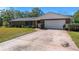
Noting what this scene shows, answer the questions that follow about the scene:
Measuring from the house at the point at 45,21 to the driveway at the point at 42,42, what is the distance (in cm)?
16

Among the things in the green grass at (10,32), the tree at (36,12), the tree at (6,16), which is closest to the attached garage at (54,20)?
the tree at (36,12)

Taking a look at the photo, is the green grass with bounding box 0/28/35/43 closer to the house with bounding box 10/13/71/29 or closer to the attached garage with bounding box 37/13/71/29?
the house with bounding box 10/13/71/29

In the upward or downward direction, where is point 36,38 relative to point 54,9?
downward

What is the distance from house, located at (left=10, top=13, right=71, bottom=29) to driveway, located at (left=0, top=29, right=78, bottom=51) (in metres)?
0.16

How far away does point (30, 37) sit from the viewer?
521cm

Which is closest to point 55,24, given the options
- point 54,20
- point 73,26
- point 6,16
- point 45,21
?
point 54,20

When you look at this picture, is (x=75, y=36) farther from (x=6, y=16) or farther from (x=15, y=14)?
(x=6, y=16)

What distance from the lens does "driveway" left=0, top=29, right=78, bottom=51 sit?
4.97 meters

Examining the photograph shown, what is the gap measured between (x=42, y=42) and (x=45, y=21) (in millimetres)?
568
